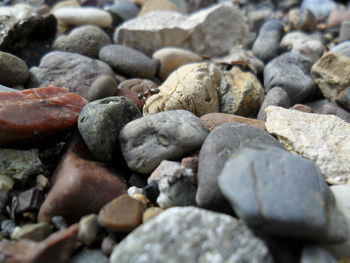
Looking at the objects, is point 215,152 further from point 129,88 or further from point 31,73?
point 31,73

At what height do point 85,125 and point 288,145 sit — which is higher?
point 85,125

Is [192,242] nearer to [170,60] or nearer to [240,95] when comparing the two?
[240,95]

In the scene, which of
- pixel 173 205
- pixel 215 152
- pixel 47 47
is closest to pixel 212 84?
pixel 215 152

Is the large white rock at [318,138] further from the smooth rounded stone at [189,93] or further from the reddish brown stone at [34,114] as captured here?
the reddish brown stone at [34,114]

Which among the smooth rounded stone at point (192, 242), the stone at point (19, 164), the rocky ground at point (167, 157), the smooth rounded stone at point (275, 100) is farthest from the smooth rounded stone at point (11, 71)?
the smooth rounded stone at point (275, 100)

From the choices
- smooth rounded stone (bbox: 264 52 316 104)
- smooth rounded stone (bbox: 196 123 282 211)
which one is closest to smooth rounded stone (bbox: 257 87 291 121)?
smooth rounded stone (bbox: 264 52 316 104)

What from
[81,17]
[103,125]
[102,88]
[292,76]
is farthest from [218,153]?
[81,17]
